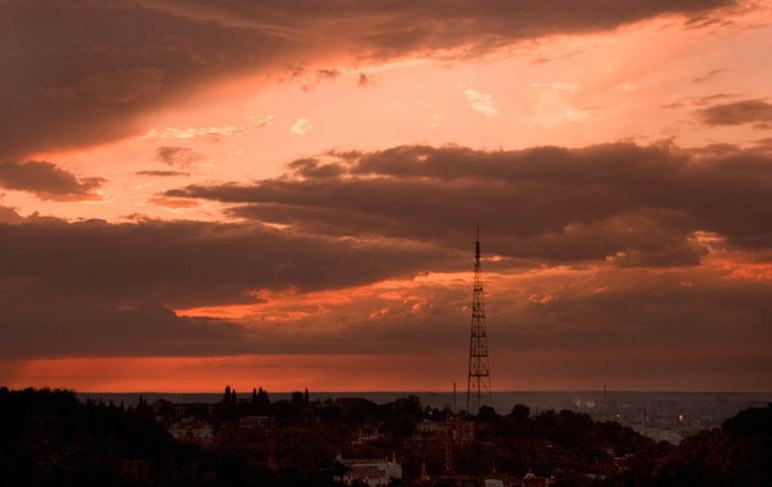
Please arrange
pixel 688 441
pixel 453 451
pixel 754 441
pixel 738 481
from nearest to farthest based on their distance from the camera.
Answer: pixel 738 481, pixel 754 441, pixel 688 441, pixel 453 451

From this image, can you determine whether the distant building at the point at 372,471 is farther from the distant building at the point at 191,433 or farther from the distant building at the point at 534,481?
the distant building at the point at 191,433

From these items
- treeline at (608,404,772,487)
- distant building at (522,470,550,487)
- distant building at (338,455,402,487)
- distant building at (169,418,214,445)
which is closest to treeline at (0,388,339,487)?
treeline at (608,404,772,487)

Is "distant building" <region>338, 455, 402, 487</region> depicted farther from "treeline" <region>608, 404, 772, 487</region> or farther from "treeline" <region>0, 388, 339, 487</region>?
"treeline" <region>608, 404, 772, 487</region>

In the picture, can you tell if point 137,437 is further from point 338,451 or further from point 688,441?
point 338,451

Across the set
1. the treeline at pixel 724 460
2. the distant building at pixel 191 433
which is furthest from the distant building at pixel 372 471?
the treeline at pixel 724 460

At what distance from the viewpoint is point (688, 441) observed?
112m

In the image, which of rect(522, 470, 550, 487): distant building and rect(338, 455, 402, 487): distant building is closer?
rect(522, 470, 550, 487): distant building

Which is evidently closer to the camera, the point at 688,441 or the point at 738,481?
the point at 738,481

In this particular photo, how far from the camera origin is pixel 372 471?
502 ft

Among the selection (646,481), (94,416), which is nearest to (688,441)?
(646,481)

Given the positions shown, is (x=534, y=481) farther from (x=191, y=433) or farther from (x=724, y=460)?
(x=191, y=433)

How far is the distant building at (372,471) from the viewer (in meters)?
145

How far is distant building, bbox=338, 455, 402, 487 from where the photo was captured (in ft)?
475

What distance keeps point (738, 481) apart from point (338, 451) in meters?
98.2
